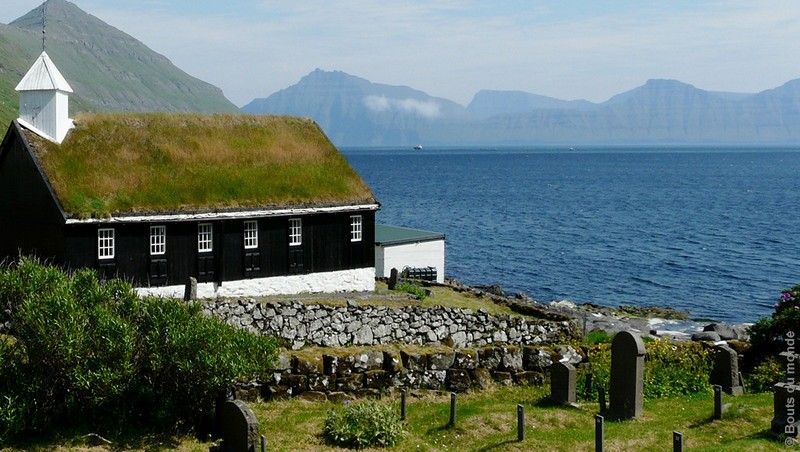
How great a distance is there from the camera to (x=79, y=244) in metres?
32.8

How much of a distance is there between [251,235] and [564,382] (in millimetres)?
17485

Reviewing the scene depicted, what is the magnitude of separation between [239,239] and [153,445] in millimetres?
16603

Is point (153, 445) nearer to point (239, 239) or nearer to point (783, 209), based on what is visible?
point (239, 239)

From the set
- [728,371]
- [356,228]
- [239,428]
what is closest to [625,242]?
[356,228]

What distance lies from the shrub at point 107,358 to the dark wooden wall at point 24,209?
1207cm

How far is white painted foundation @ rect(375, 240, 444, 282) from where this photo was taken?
47.6m

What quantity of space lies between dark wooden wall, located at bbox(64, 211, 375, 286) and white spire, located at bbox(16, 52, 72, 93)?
665 centimetres

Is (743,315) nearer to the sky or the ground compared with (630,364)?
nearer to the ground

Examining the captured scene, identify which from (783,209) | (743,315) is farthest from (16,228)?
(783,209)

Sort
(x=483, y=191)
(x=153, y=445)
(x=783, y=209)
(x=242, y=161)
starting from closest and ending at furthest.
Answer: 1. (x=153, y=445)
2. (x=242, y=161)
3. (x=783, y=209)
4. (x=483, y=191)

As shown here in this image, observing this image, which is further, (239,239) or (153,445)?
(239,239)

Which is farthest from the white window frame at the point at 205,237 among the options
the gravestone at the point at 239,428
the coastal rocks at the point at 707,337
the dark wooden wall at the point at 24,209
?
the coastal rocks at the point at 707,337

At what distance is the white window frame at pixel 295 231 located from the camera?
3800 cm

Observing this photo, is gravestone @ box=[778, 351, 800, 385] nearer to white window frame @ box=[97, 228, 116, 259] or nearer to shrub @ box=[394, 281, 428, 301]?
shrub @ box=[394, 281, 428, 301]
